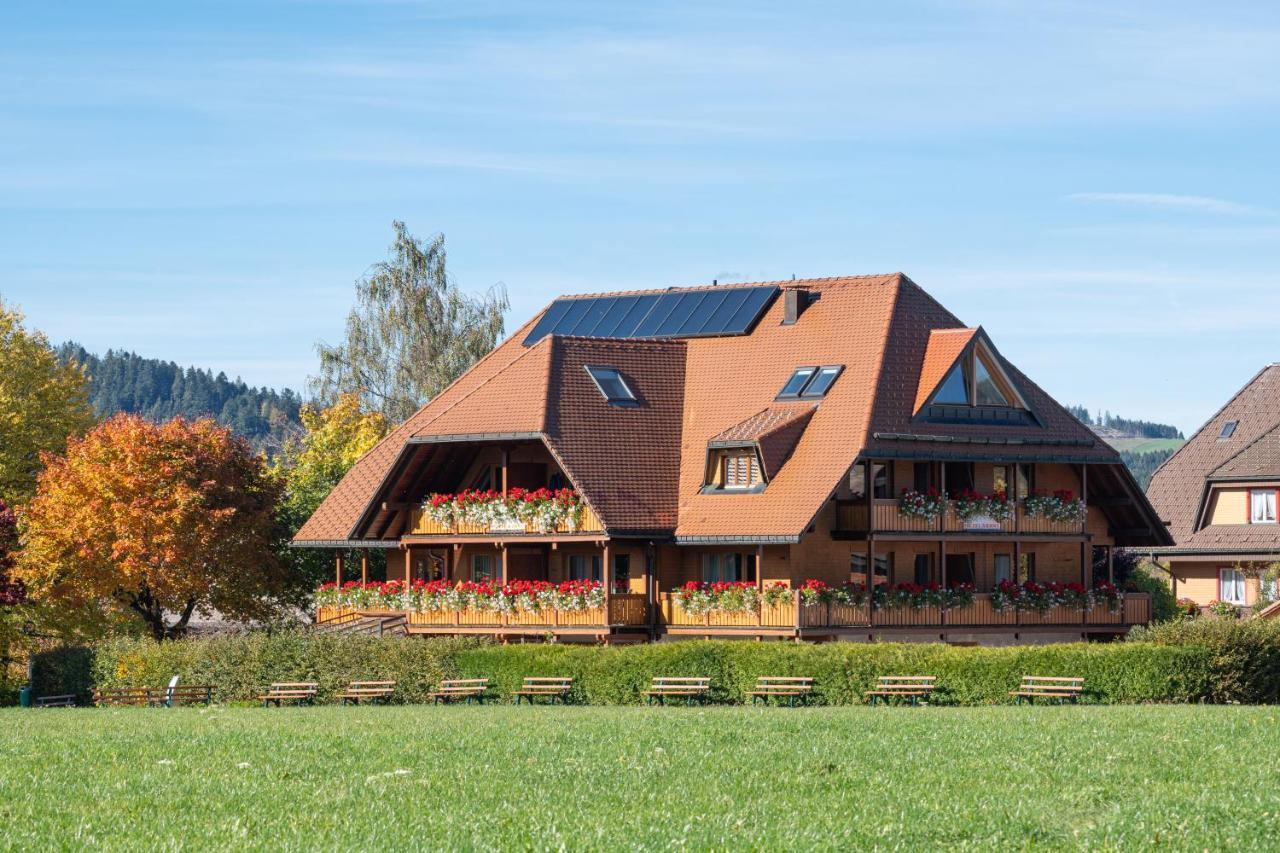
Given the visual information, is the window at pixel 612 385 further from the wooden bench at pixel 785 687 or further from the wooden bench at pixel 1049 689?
the wooden bench at pixel 1049 689

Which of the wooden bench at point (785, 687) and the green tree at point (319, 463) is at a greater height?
the green tree at point (319, 463)

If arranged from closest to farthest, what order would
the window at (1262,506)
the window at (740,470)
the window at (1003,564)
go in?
the window at (740,470)
the window at (1003,564)
the window at (1262,506)

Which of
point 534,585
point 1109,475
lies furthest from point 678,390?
point 1109,475

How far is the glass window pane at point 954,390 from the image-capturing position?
51438 mm

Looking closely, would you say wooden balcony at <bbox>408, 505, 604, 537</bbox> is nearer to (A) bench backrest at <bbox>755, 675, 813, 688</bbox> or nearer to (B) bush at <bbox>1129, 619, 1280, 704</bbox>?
(A) bench backrest at <bbox>755, 675, 813, 688</bbox>

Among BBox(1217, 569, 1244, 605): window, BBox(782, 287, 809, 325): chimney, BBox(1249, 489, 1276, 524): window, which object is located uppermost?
BBox(782, 287, 809, 325): chimney

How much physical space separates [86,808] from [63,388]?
59.1 meters

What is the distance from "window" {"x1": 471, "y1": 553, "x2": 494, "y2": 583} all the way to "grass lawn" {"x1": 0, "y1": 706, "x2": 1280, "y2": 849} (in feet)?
72.7

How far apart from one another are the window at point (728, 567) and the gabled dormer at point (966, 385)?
A: 6.15 m

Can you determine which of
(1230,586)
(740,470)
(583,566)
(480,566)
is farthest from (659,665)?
(1230,586)

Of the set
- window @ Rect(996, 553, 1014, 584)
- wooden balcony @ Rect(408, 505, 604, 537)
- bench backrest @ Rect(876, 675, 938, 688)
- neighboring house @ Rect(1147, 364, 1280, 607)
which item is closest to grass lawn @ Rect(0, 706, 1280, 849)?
bench backrest @ Rect(876, 675, 938, 688)

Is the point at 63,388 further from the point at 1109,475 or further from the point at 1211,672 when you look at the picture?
the point at 1211,672

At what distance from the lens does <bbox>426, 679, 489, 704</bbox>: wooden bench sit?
42875 millimetres

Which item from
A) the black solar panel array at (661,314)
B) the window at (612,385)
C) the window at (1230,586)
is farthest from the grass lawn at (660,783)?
the window at (1230,586)
